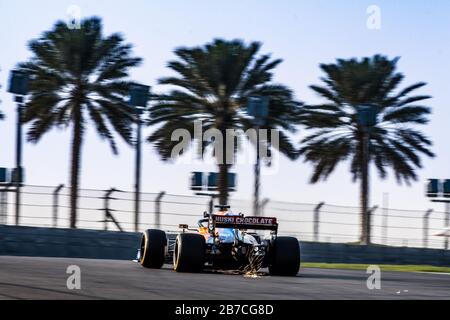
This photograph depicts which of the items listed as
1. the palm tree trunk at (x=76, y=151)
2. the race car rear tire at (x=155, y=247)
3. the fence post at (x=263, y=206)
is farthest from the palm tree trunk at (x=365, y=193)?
the race car rear tire at (x=155, y=247)

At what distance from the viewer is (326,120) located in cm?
4303

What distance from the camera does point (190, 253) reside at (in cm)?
1822

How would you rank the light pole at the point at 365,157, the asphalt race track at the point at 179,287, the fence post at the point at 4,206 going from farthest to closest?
the light pole at the point at 365,157, the fence post at the point at 4,206, the asphalt race track at the point at 179,287

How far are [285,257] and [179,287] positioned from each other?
205 inches

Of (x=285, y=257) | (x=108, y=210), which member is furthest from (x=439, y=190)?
(x=285, y=257)

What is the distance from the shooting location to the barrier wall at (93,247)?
3234 centimetres

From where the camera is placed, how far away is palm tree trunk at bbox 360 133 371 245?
39791 millimetres

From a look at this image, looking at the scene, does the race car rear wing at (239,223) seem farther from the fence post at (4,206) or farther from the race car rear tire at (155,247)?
the fence post at (4,206)

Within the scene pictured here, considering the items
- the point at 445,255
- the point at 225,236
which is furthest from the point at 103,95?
the point at 225,236

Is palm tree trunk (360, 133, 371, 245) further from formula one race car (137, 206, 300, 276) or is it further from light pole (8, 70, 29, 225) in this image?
formula one race car (137, 206, 300, 276)

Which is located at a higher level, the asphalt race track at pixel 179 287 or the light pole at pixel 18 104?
the light pole at pixel 18 104

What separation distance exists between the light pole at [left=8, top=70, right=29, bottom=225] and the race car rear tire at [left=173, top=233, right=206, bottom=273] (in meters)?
17.8

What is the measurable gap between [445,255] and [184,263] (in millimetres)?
23434
